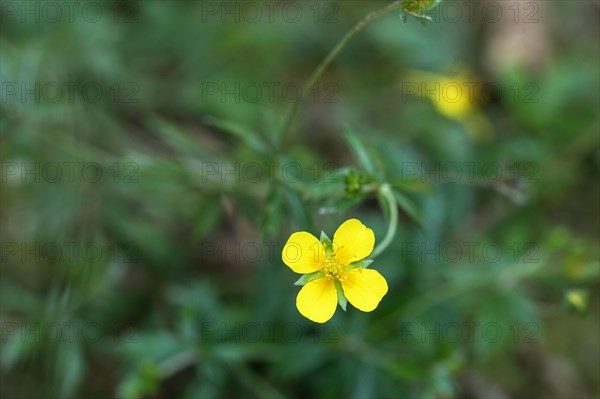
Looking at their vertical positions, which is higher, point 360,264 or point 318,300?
point 360,264

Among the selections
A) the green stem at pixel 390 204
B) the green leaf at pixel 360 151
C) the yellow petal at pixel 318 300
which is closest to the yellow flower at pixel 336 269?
the yellow petal at pixel 318 300

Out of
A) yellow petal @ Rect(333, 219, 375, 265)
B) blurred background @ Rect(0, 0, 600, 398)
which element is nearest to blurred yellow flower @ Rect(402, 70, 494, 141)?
blurred background @ Rect(0, 0, 600, 398)

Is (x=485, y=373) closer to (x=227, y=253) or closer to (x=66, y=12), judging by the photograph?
(x=227, y=253)

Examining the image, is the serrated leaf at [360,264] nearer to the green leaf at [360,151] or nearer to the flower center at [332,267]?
the flower center at [332,267]

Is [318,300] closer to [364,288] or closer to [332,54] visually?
[364,288]

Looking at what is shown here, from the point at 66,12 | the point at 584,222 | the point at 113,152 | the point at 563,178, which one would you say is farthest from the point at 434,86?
the point at 66,12

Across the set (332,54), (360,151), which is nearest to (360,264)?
(360,151)

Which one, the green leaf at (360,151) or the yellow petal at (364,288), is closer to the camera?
the yellow petal at (364,288)
